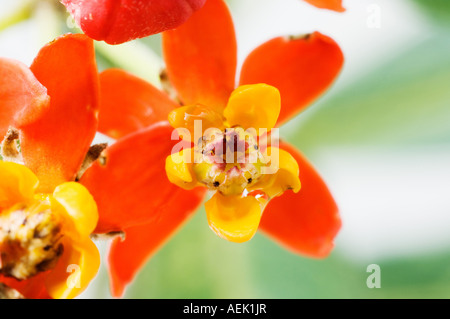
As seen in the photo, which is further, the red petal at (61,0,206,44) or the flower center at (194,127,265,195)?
the flower center at (194,127,265,195)

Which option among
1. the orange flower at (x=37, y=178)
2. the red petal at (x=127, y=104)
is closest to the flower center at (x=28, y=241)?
the orange flower at (x=37, y=178)

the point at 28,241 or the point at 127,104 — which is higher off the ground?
the point at 127,104

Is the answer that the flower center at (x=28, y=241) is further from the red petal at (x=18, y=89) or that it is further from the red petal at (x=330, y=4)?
the red petal at (x=330, y=4)

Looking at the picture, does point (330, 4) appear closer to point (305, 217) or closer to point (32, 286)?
point (305, 217)

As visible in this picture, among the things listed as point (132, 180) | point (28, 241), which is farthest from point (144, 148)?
point (28, 241)

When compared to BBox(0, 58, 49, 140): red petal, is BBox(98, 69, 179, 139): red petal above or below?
above

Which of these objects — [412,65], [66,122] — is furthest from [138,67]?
[412,65]

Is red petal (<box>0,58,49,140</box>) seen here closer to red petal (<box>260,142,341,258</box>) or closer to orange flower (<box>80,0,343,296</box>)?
orange flower (<box>80,0,343,296</box>)

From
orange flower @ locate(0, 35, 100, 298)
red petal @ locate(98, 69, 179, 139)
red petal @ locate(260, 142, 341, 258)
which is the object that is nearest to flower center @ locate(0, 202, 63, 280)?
orange flower @ locate(0, 35, 100, 298)
